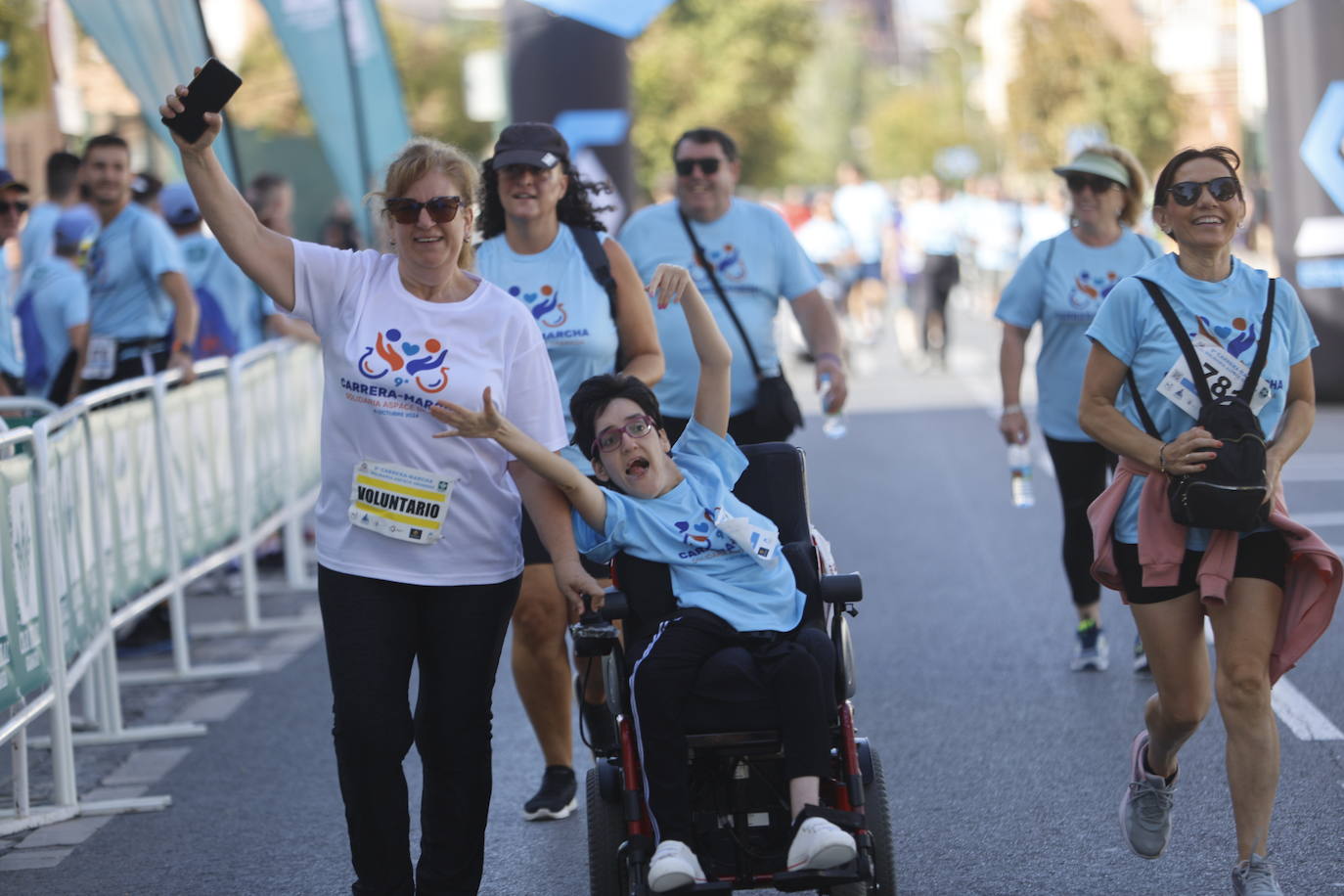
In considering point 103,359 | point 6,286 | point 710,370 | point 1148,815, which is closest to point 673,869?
point 710,370

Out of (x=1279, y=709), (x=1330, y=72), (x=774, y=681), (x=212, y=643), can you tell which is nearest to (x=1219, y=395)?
(x=774, y=681)

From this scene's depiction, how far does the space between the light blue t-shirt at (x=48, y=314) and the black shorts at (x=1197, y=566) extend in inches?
256

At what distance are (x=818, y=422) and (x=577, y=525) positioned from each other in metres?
13.2

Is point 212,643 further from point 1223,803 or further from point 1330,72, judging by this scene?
point 1330,72

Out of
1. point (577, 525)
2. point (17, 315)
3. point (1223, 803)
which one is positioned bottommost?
point (1223, 803)

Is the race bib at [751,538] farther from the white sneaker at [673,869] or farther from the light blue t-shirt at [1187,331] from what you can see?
the light blue t-shirt at [1187,331]

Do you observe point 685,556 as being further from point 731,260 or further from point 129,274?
point 129,274

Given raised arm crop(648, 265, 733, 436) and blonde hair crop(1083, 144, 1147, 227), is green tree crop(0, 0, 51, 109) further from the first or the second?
raised arm crop(648, 265, 733, 436)

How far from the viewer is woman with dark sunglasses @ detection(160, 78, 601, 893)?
4.59 meters

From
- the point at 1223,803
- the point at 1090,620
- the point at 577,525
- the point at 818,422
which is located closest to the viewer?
the point at 577,525

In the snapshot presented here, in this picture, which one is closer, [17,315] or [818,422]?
[17,315]

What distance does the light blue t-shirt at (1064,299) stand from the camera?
25.0 ft

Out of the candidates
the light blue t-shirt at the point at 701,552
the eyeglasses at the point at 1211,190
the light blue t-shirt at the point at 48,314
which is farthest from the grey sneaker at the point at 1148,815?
the light blue t-shirt at the point at 48,314

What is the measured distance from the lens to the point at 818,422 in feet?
59.3
